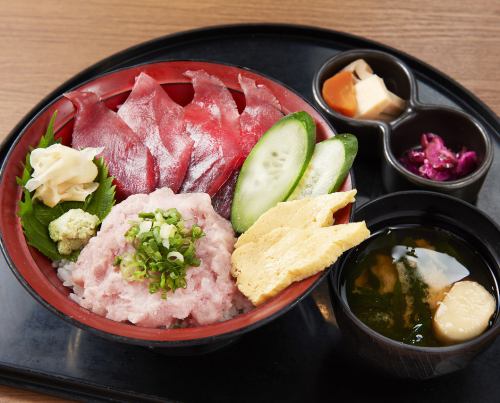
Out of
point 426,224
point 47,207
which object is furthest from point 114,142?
point 426,224

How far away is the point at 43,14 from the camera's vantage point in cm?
295

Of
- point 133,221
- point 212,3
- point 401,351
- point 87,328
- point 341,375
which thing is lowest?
point 341,375

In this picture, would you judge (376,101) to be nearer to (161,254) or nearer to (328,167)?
(328,167)

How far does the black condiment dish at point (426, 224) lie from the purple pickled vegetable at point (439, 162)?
224mm

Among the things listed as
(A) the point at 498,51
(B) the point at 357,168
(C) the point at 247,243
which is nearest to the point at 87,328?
(C) the point at 247,243

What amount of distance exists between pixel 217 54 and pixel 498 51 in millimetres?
1169

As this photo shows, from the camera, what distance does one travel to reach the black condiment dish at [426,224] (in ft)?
5.33

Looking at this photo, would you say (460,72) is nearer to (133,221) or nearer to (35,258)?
(133,221)

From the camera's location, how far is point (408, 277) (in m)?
1.89

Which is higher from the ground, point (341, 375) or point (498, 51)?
point (498, 51)

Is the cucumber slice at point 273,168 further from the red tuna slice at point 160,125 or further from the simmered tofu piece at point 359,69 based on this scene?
the simmered tofu piece at point 359,69

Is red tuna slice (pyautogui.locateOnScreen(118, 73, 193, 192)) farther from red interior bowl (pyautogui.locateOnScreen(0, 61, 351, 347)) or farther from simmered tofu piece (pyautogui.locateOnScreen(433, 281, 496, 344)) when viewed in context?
simmered tofu piece (pyautogui.locateOnScreen(433, 281, 496, 344))

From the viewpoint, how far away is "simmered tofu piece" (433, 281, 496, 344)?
5.65 ft

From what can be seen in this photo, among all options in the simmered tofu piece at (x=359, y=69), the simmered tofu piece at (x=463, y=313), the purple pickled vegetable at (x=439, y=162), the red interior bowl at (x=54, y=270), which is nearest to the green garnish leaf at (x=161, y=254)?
the red interior bowl at (x=54, y=270)
